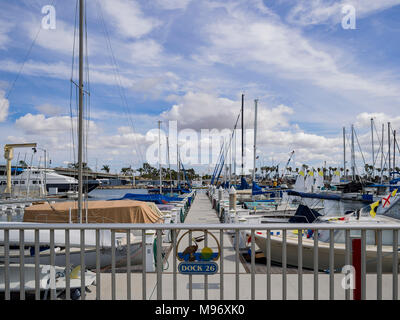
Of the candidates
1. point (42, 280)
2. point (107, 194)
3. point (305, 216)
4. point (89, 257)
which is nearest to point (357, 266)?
point (42, 280)

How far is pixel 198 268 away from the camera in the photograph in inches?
139

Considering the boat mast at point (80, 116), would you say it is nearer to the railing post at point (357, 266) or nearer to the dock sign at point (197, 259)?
the dock sign at point (197, 259)

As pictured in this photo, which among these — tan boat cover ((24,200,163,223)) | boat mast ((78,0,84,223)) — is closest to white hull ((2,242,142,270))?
boat mast ((78,0,84,223))

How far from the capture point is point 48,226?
3.51 metres

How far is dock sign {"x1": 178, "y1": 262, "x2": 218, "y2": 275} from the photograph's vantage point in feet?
11.6

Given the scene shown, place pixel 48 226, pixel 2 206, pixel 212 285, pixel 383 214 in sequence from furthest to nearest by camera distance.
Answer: pixel 2 206, pixel 383 214, pixel 212 285, pixel 48 226

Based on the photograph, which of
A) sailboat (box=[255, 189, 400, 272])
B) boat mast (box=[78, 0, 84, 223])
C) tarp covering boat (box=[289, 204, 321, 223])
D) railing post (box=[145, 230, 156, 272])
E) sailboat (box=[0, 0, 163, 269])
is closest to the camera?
sailboat (box=[255, 189, 400, 272])

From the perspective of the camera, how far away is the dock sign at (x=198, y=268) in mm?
3525

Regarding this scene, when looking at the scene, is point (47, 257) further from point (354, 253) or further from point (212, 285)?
point (354, 253)

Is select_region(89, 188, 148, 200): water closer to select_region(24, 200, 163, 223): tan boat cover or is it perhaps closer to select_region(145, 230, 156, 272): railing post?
select_region(24, 200, 163, 223): tan boat cover

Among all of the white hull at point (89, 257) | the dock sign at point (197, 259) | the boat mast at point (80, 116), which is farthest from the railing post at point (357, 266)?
the boat mast at point (80, 116)

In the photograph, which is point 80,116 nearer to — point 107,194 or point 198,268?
point 198,268
